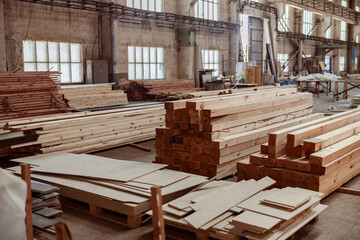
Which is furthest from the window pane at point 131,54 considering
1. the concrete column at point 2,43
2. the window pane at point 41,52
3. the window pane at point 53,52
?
the concrete column at point 2,43

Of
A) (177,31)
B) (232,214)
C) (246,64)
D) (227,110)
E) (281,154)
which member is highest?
(177,31)

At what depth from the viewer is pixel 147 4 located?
18.3 metres

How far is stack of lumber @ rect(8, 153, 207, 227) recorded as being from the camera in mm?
4266

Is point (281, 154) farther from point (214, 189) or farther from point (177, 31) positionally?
point (177, 31)

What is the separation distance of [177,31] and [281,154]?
51.6 ft

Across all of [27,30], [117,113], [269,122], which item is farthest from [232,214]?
[27,30]

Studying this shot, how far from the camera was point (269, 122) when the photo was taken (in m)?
7.23

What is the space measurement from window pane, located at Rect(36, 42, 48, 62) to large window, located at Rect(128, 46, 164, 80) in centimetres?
444

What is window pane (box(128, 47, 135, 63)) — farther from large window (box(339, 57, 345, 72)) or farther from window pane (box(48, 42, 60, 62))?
large window (box(339, 57, 345, 72))

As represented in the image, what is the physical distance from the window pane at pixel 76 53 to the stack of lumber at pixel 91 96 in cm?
394

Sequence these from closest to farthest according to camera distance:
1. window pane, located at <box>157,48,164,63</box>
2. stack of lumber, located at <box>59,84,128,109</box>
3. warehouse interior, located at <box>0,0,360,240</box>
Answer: warehouse interior, located at <box>0,0,360,240</box> → stack of lumber, located at <box>59,84,128,109</box> → window pane, located at <box>157,48,164,63</box>

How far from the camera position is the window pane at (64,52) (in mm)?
14805

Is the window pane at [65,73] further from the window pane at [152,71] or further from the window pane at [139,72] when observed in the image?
the window pane at [152,71]

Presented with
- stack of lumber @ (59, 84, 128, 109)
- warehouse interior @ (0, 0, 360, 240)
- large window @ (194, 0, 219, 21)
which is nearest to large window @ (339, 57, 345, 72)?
large window @ (194, 0, 219, 21)
